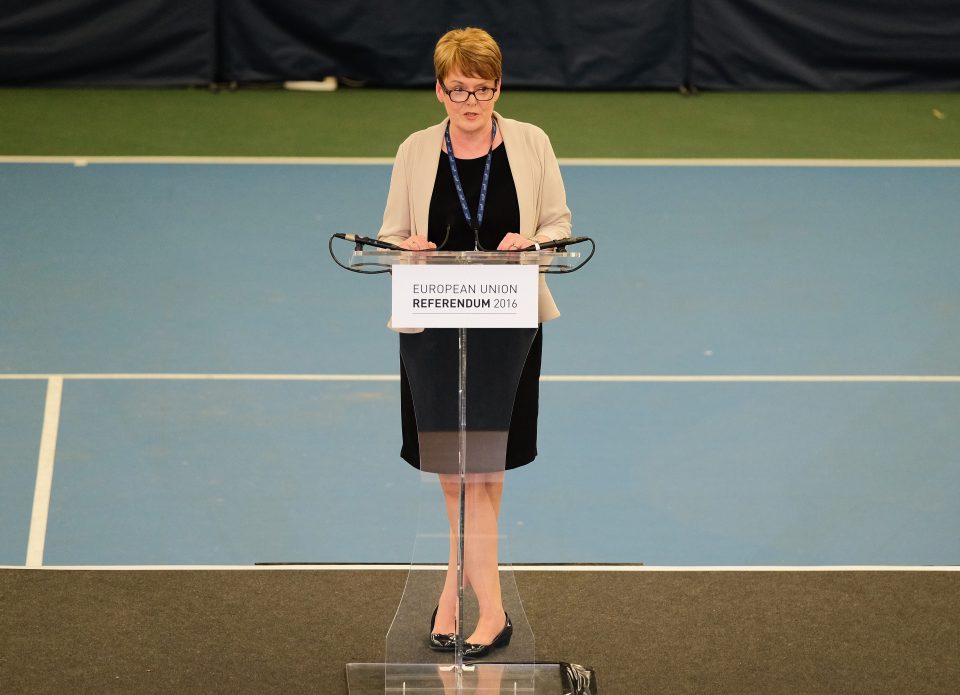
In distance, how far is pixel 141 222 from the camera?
944cm

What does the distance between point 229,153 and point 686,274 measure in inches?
157

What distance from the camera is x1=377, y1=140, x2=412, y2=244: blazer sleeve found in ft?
14.2

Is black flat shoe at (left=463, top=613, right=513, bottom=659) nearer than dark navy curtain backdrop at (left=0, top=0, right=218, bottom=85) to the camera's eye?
Yes

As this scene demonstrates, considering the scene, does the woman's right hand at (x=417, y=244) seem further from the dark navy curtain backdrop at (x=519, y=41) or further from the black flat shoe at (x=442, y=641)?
the dark navy curtain backdrop at (x=519, y=41)

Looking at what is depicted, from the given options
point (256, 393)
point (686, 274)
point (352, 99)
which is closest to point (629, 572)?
point (256, 393)

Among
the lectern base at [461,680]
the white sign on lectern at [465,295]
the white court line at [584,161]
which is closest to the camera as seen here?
the white sign on lectern at [465,295]

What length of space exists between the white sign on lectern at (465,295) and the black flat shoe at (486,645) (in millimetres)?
1085

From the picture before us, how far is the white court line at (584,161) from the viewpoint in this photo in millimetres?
10586

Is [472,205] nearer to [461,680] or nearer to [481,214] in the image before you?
[481,214]

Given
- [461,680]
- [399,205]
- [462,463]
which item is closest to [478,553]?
[462,463]

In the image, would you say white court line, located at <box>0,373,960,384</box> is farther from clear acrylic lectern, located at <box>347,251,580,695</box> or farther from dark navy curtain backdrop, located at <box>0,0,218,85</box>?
dark navy curtain backdrop, located at <box>0,0,218,85</box>

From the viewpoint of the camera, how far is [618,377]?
7.52m

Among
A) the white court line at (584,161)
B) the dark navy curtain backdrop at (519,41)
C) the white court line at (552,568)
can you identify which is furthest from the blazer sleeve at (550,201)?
the dark navy curtain backdrop at (519,41)

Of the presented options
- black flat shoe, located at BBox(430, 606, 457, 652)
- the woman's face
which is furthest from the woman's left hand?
black flat shoe, located at BBox(430, 606, 457, 652)
